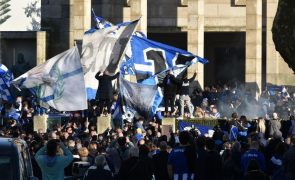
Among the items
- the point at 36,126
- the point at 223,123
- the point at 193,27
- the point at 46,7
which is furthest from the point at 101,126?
the point at 46,7

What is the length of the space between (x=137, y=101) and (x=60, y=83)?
2353mm

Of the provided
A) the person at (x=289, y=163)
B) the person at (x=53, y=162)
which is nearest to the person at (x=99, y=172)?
the person at (x=53, y=162)

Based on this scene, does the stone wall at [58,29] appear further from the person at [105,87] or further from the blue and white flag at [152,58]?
the person at [105,87]

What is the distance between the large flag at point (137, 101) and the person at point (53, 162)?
1466 cm

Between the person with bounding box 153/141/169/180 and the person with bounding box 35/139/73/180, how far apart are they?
2213 millimetres

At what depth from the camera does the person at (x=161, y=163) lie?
25953 mm

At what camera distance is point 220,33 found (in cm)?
6244

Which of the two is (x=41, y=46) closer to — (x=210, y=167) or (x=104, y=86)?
(x=104, y=86)

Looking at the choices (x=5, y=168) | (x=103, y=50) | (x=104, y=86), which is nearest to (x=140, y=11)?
(x=103, y=50)

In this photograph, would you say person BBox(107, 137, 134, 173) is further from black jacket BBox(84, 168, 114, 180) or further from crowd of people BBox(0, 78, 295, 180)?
black jacket BBox(84, 168, 114, 180)

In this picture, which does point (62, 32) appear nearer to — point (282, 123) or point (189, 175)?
point (282, 123)

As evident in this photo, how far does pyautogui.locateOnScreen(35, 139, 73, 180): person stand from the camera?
78.9ft

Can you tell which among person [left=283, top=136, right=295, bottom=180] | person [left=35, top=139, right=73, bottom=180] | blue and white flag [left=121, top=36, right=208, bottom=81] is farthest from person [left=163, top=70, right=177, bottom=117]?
person [left=283, top=136, right=295, bottom=180]

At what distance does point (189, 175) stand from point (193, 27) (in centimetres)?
2974
